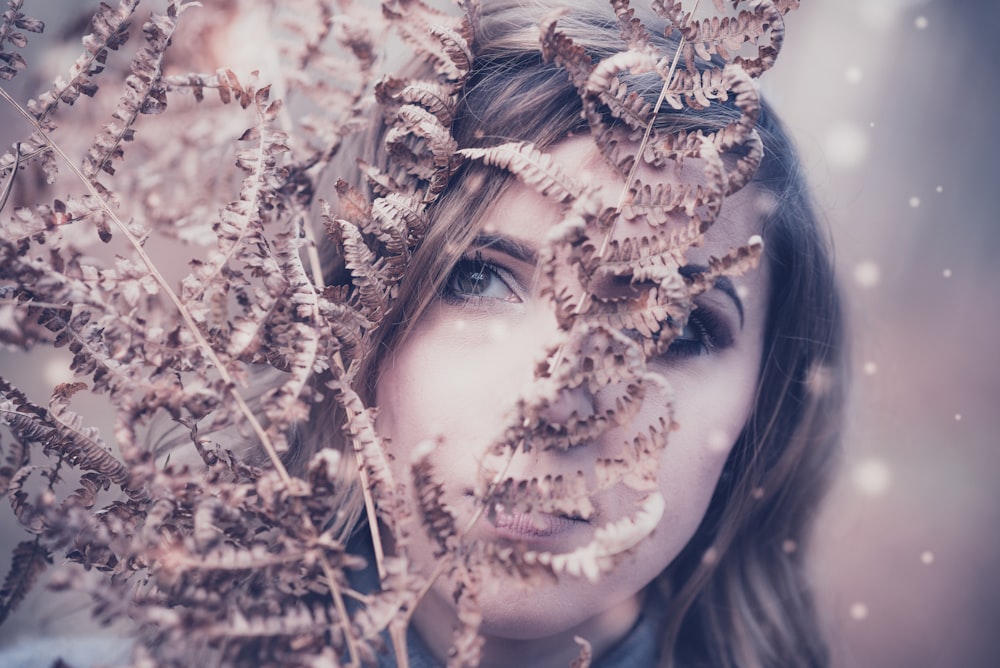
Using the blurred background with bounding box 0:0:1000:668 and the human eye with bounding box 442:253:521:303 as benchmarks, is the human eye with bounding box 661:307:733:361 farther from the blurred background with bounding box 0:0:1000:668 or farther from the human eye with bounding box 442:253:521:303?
the blurred background with bounding box 0:0:1000:668

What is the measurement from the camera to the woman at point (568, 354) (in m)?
0.65

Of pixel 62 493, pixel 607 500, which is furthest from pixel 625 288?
pixel 62 493

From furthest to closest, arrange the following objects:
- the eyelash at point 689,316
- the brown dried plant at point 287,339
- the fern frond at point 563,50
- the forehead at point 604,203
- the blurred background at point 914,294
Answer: the blurred background at point 914,294
the eyelash at point 689,316
the forehead at point 604,203
the fern frond at point 563,50
the brown dried plant at point 287,339

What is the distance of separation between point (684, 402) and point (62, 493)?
132 cm

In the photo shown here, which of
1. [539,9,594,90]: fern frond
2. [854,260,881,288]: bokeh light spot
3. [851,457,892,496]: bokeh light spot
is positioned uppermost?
[539,9,594,90]: fern frond

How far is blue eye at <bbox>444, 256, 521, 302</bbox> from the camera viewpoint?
0.99 meters

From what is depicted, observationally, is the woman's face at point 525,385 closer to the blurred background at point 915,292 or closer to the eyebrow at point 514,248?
the eyebrow at point 514,248

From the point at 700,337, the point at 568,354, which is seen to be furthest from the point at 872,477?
the point at 568,354

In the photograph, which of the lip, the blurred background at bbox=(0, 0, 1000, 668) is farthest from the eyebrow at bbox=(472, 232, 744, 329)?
the blurred background at bbox=(0, 0, 1000, 668)

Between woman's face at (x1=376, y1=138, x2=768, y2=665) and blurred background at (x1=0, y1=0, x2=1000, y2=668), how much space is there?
61cm

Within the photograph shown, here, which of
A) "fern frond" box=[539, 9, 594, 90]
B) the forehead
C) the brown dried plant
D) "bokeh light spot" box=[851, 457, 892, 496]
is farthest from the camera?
"bokeh light spot" box=[851, 457, 892, 496]

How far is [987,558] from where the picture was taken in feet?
5.05

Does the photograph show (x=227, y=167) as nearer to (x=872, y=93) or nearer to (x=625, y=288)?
(x=625, y=288)

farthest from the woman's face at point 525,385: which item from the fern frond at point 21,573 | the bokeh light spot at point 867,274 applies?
the bokeh light spot at point 867,274
